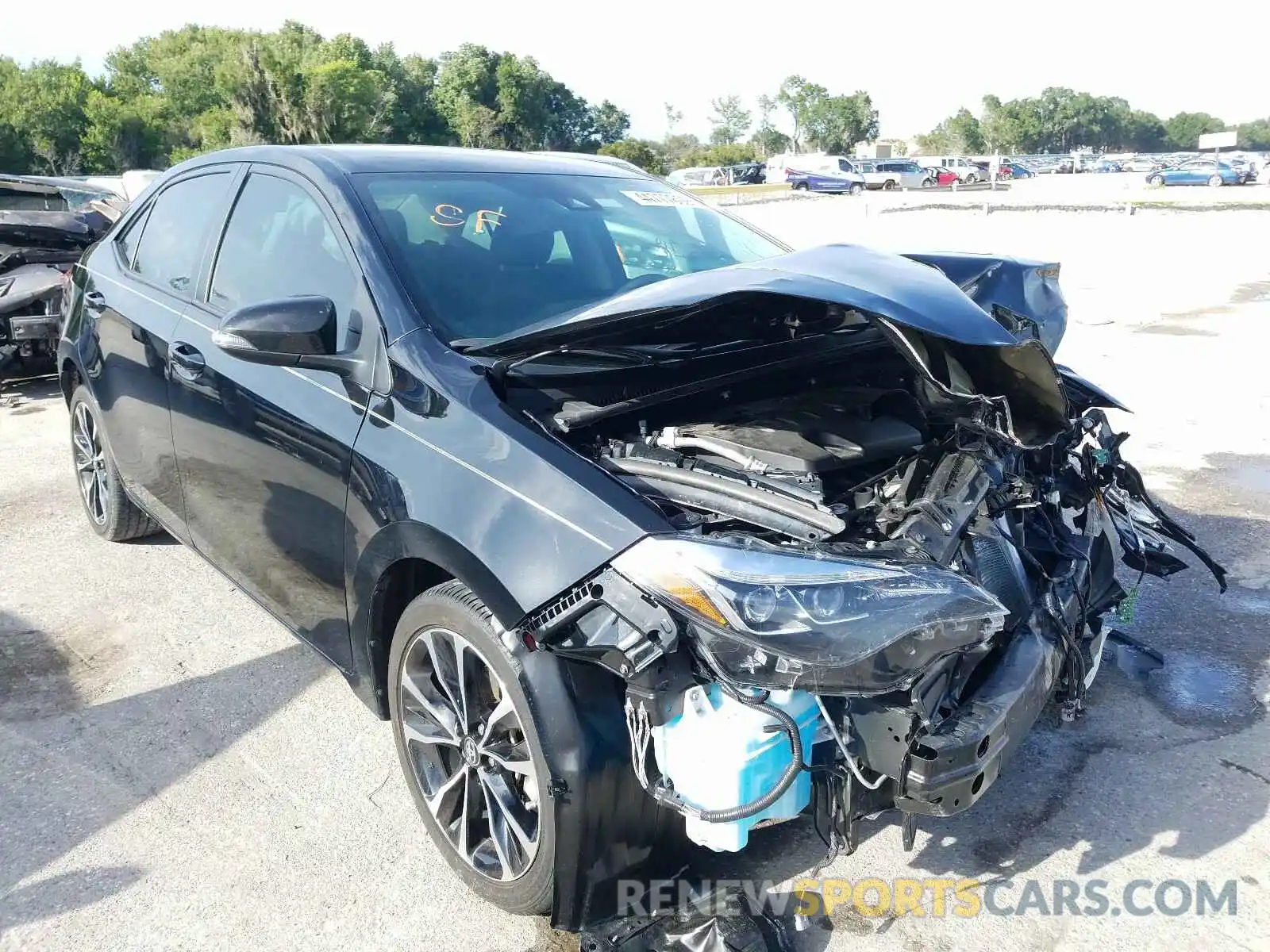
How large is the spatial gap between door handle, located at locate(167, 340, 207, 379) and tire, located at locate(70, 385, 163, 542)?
1.19 meters

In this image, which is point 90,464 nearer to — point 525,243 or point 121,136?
point 525,243

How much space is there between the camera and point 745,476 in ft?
7.80

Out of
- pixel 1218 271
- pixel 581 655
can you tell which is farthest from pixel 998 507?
pixel 1218 271

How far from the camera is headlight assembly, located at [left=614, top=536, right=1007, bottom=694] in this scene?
1954 millimetres

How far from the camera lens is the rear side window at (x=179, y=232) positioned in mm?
3725

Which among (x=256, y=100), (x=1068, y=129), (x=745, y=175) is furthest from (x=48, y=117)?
(x=1068, y=129)

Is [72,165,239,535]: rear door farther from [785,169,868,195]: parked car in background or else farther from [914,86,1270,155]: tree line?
[914,86,1270,155]: tree line

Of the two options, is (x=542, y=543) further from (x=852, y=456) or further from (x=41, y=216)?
(x=41, y=216)

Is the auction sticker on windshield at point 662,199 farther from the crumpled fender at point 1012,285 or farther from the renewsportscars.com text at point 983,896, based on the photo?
the renewsportscars.com text at point 983,896

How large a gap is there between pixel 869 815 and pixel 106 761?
2477 mm

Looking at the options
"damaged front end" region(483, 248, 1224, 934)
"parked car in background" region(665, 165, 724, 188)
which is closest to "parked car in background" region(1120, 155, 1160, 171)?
"parked car in background" region(665, 165, 724, 188)

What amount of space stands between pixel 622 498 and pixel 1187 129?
506ft

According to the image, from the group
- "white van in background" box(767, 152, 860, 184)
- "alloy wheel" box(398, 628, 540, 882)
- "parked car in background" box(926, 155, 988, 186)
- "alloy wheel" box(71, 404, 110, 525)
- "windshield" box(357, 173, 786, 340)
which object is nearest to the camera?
"alloy wheel" box(398, 628, 540, 882)

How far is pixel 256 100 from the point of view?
2502 inches
